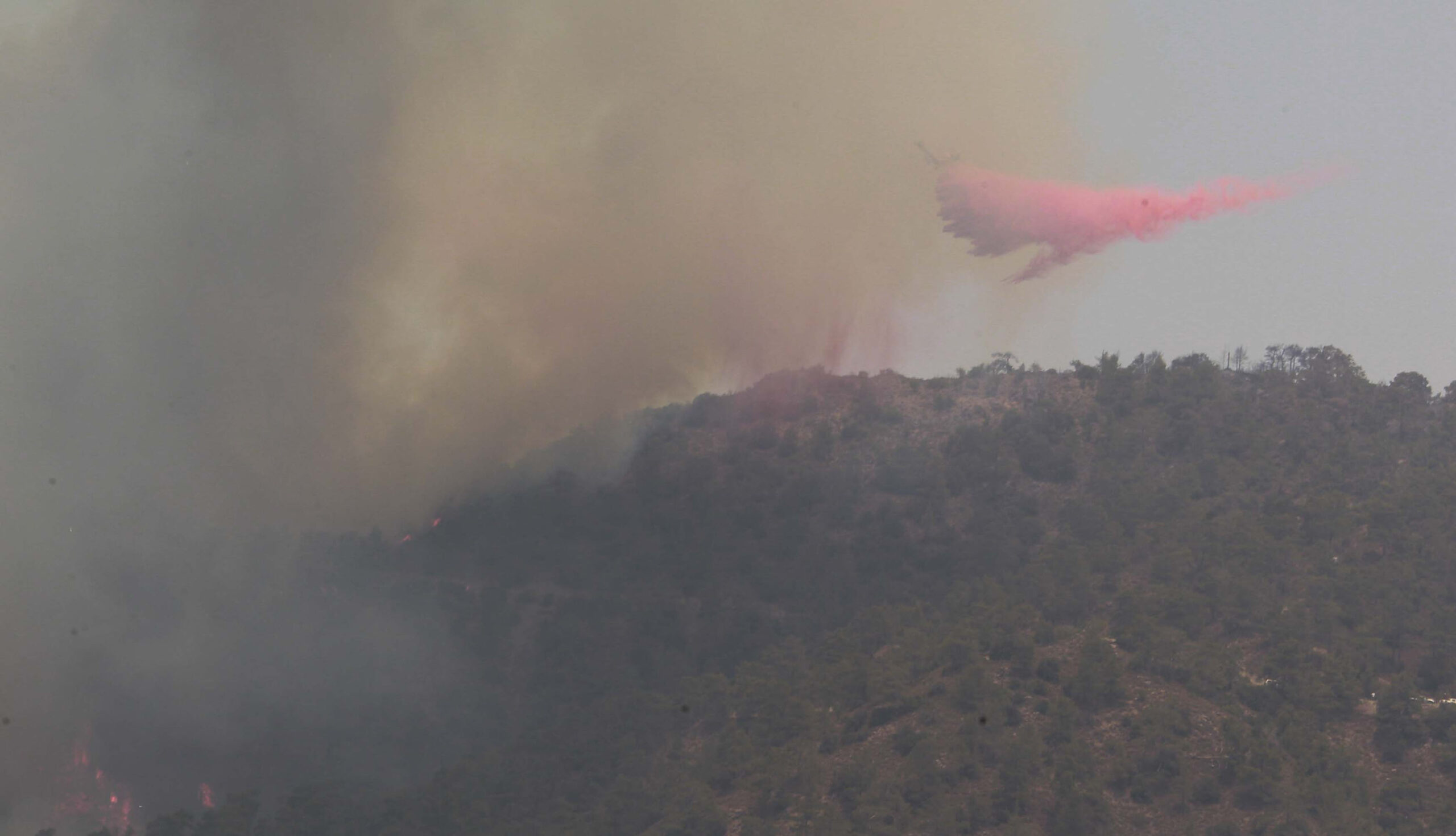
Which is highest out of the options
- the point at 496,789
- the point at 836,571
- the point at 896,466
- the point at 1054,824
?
the point at 896,466

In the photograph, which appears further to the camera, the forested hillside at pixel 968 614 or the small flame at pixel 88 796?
the small flame at pixel 88 796

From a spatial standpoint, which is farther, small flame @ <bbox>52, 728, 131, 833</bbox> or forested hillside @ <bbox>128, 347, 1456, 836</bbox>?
small flame @ <bbox>52, 728, 131, 833</bbox>

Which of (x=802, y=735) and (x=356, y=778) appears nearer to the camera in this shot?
(x=802, y=735)

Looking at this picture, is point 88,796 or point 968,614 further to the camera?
point 88,796

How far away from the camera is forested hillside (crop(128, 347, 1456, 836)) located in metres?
64.4

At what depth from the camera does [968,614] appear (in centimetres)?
8519

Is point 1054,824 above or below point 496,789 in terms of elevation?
below

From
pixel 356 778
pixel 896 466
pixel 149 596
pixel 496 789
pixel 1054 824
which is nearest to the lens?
pixel 1054 824

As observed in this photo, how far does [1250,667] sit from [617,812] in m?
34.4

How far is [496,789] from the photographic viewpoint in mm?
82625

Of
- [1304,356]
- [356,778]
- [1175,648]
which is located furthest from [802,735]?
[1304,356]

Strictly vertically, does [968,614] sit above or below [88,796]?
below

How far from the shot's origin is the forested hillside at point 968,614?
64.4 m

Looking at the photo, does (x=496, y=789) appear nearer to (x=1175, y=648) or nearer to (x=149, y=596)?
(x=149, y=596)
